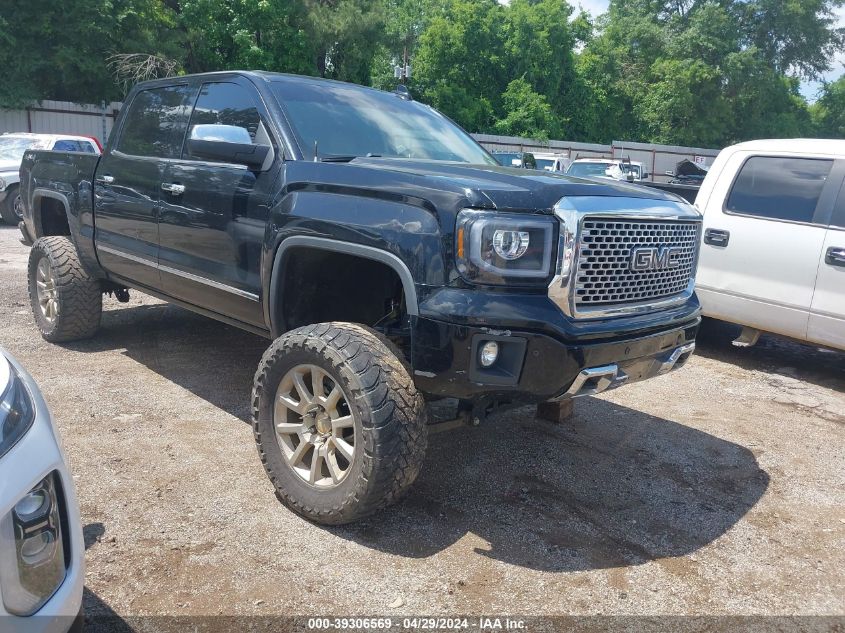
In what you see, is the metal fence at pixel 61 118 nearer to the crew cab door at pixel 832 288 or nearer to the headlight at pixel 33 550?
the crew cab door at pixel 832 288

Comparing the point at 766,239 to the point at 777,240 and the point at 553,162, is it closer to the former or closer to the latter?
the point at 777,240

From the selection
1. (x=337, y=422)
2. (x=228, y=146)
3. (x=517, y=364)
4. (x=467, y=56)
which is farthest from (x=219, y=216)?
(x=467, y=56)

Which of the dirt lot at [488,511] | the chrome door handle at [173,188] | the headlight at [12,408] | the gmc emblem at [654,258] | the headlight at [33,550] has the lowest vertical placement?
the dirt lot at [488,511]

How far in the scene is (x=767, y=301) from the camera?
6.02 metres

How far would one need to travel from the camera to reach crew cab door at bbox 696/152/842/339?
5816 mm

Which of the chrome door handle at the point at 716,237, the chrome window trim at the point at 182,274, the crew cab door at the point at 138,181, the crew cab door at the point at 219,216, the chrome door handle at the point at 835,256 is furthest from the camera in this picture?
the chrome door handle at the point at 716,237

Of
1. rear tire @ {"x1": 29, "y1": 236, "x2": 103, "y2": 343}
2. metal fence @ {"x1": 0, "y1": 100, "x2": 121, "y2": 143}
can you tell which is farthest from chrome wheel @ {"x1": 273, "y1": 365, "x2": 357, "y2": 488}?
metal fence @ {"x1": 0, "y1": 100, "x2": 121, "y2": 143}

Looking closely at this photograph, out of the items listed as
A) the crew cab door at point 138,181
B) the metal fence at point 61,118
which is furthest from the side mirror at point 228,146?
the metal fence at point 61,118

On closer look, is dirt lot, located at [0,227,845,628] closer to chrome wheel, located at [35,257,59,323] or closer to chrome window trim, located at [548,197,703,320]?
chrome wheel, located at [35,257,59,323]

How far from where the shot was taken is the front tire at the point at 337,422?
9.77 feet

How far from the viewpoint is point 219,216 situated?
4023mm

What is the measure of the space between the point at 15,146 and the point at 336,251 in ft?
44.4

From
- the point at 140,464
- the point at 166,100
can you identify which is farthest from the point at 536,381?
the point at 166,100

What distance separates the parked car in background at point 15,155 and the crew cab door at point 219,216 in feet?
33.3
